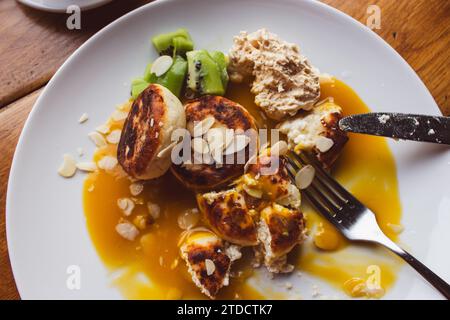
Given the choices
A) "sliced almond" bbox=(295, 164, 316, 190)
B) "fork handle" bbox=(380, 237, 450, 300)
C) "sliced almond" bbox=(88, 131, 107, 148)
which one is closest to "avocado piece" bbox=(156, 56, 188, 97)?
"sliced almond" bbox=(88, 131, 107, 148)

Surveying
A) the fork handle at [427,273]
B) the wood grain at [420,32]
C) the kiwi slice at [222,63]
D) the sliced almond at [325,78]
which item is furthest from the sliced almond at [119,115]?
the fork handle at [427,273]

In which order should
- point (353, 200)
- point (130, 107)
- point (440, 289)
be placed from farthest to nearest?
1. point (130, 107)
2. point (353, 200)
3. point (440, 289)

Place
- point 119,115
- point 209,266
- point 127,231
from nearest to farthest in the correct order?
point 209,266 < point 127,231 < point 119,115

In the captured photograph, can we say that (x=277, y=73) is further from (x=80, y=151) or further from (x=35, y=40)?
(x=35, y=40)

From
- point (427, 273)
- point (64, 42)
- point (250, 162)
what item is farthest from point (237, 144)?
point (64, 42)

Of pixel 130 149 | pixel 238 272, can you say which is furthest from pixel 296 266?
pixel 130 149

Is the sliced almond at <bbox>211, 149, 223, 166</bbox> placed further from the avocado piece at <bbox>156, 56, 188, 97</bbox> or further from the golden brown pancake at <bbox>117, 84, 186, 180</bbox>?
the avocado piece at <bbox>156, 56, 188, 97</bbox>

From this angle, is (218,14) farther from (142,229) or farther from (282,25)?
(142,229)

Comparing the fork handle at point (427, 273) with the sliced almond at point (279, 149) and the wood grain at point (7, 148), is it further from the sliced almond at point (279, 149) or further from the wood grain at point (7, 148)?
the wood grain at point (7, 148)
